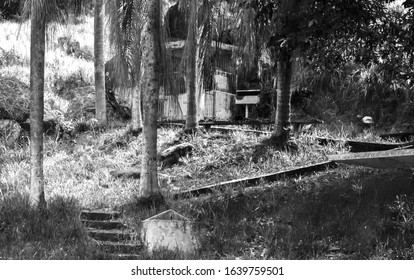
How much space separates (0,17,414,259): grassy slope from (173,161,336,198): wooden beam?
18 centimetres

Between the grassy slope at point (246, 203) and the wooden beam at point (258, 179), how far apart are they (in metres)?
0.18

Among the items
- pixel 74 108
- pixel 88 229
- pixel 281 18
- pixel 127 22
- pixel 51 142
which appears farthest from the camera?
pixel 74 108

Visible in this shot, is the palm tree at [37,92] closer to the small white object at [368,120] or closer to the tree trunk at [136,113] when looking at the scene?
the tree trunk at [136,113]

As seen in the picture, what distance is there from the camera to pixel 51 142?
545 inches

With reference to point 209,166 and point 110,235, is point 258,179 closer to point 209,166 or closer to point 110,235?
point 209,166

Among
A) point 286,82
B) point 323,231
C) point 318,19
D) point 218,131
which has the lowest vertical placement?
point 323,231

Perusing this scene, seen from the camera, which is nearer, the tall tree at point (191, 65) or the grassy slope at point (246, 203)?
the grassy slope at point (246, 203)

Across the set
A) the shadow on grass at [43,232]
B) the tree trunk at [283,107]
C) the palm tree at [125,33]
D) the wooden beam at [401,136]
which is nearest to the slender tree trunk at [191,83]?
the palm tree at [125,33]

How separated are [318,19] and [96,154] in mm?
6833

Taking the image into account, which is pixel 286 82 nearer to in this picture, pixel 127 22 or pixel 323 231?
pixel 127 22

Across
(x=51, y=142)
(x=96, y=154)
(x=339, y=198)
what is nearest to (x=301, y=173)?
(x=339, y=198)

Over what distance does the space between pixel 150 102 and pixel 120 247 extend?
244 cm

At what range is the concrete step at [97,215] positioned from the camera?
26.1 ft

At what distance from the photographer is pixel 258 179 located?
9617 millimetres
